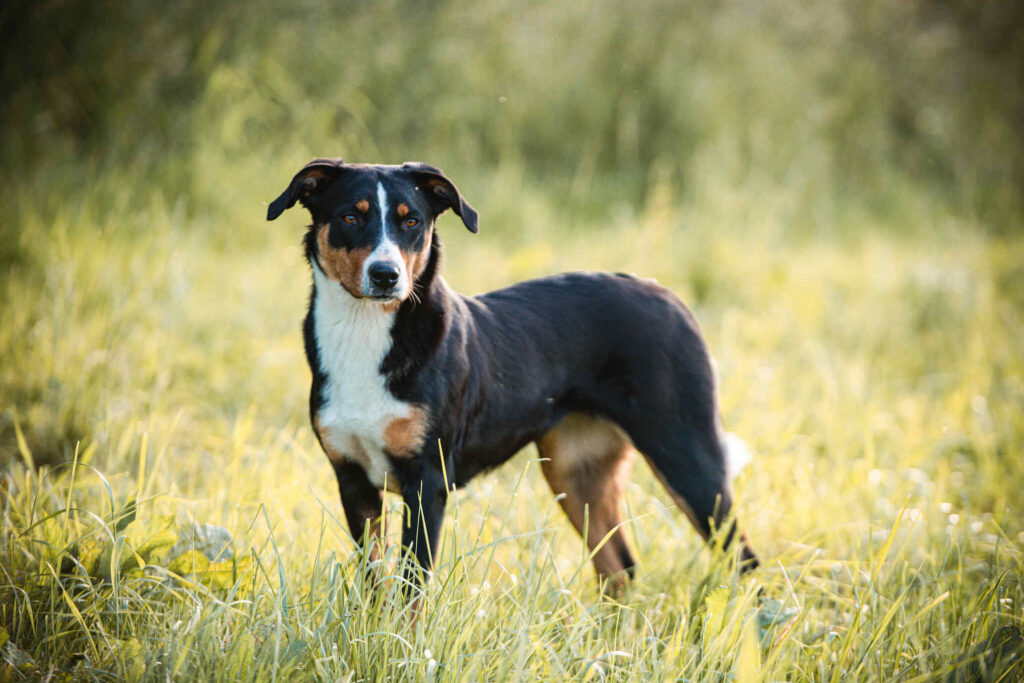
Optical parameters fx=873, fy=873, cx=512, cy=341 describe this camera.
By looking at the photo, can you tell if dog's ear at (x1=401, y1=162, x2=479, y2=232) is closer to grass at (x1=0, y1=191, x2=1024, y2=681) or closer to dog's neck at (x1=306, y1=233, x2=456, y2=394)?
dog's neck at (x1=306, y1=233, x2=456, y2=394)

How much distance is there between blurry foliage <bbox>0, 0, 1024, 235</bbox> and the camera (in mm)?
6930

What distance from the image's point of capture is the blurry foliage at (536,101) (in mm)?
6930

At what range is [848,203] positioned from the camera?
31.3 ft

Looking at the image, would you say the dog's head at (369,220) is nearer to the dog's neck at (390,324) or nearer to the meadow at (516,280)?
the dog's neck at (390,324)

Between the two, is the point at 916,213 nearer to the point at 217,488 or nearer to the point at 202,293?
the point at 202,293

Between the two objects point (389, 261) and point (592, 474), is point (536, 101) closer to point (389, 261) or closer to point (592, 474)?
point (592, 474)

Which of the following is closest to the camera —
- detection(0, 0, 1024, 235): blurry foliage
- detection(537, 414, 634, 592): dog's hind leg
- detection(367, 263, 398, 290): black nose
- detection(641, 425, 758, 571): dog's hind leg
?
detection(367, 263, 398, 290): black nose

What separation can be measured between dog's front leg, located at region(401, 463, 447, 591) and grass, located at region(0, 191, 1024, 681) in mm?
79

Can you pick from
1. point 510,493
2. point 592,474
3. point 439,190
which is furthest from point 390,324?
point 510,493

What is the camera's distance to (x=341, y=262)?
8.86ft

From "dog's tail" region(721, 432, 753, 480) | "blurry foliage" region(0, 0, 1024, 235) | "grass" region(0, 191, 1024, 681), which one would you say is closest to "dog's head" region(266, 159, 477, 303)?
"grass" region(0, 191, 1024, 681)

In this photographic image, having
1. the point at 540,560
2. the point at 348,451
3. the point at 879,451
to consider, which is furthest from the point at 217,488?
the point at 879,451

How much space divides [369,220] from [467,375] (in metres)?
0.58

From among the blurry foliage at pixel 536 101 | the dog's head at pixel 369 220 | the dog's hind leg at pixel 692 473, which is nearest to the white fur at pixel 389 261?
the dog's head at pixel 369 220
